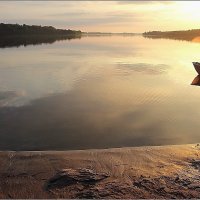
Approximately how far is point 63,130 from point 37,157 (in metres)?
3.70

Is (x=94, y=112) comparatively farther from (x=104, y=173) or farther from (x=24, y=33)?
(x=24, y=33)

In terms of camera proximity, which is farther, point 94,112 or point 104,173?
point 94,112

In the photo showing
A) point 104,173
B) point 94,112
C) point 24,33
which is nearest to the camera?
point 104,173

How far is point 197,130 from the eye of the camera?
16.9 m

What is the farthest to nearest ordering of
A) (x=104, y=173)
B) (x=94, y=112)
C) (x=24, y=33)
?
(x=24, y=33) < (x=94, y=112) < (x=104, y=173)

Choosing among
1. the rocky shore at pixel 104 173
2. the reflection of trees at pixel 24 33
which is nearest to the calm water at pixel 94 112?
the rocky shore at pixel 104 173

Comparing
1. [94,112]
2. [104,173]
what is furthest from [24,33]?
[104,173]

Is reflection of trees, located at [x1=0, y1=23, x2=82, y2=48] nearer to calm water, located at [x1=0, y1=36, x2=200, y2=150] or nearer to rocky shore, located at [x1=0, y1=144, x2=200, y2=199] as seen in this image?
calm water, located at [x1=0, y1=36, x2=200, y2=150]

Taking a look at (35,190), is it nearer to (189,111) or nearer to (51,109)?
(51,109)

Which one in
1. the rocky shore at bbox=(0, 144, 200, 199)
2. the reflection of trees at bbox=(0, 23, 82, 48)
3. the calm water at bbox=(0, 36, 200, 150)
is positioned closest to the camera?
the rocky shore at bbox=(0, 144, 200, 199)

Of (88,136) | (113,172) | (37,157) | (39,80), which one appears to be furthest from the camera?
(39,80)

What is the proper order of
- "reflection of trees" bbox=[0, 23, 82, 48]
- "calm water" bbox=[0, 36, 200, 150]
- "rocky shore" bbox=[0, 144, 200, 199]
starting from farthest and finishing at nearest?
"reflection of trees" bbox=[0, 23, 82, 48] < "calm water" bbox=[0, 36, 200, 150] < "rocky shore" bbox=[0, 144, 200, 199]

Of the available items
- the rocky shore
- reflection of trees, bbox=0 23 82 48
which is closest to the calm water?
the rocky shore

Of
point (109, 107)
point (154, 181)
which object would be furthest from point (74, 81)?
point (154, 181)
